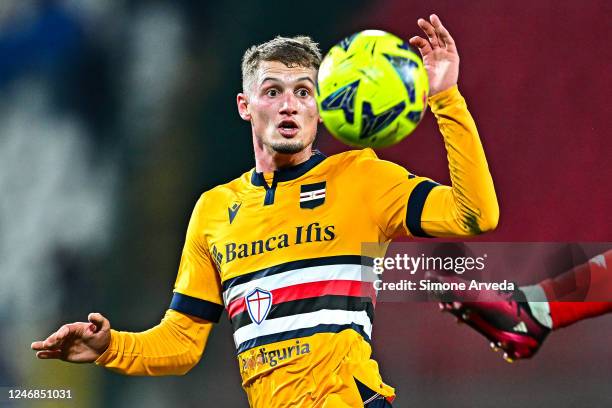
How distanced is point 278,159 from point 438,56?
33.8 inches

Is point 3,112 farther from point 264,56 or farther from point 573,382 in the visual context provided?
point 573,382

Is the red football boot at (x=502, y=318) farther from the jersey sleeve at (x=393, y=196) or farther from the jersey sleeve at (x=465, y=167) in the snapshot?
the jersey sleeve at (x=465, y=167)

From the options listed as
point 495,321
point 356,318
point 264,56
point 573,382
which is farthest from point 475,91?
point 356,318

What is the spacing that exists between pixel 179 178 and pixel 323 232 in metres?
2.24

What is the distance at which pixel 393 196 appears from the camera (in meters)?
3.32

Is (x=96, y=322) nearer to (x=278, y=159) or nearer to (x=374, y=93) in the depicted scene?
(x=278, y=159)

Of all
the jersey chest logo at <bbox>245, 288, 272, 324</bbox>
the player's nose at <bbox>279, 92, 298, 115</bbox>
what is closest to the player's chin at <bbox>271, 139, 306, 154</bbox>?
the player's nose at <bbox>279, 92, 298, 115</bbox>

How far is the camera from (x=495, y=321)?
525 centimetres

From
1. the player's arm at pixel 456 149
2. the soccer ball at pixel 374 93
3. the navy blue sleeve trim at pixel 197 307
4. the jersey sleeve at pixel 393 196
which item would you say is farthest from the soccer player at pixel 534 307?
the soccer ball at pixel 374 93

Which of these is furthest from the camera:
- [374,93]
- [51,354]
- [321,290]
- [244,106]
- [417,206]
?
[244,106]

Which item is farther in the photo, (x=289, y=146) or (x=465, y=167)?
(x=289, y=146)

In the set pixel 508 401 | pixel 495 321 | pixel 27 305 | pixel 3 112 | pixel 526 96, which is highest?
pixel 3 112
